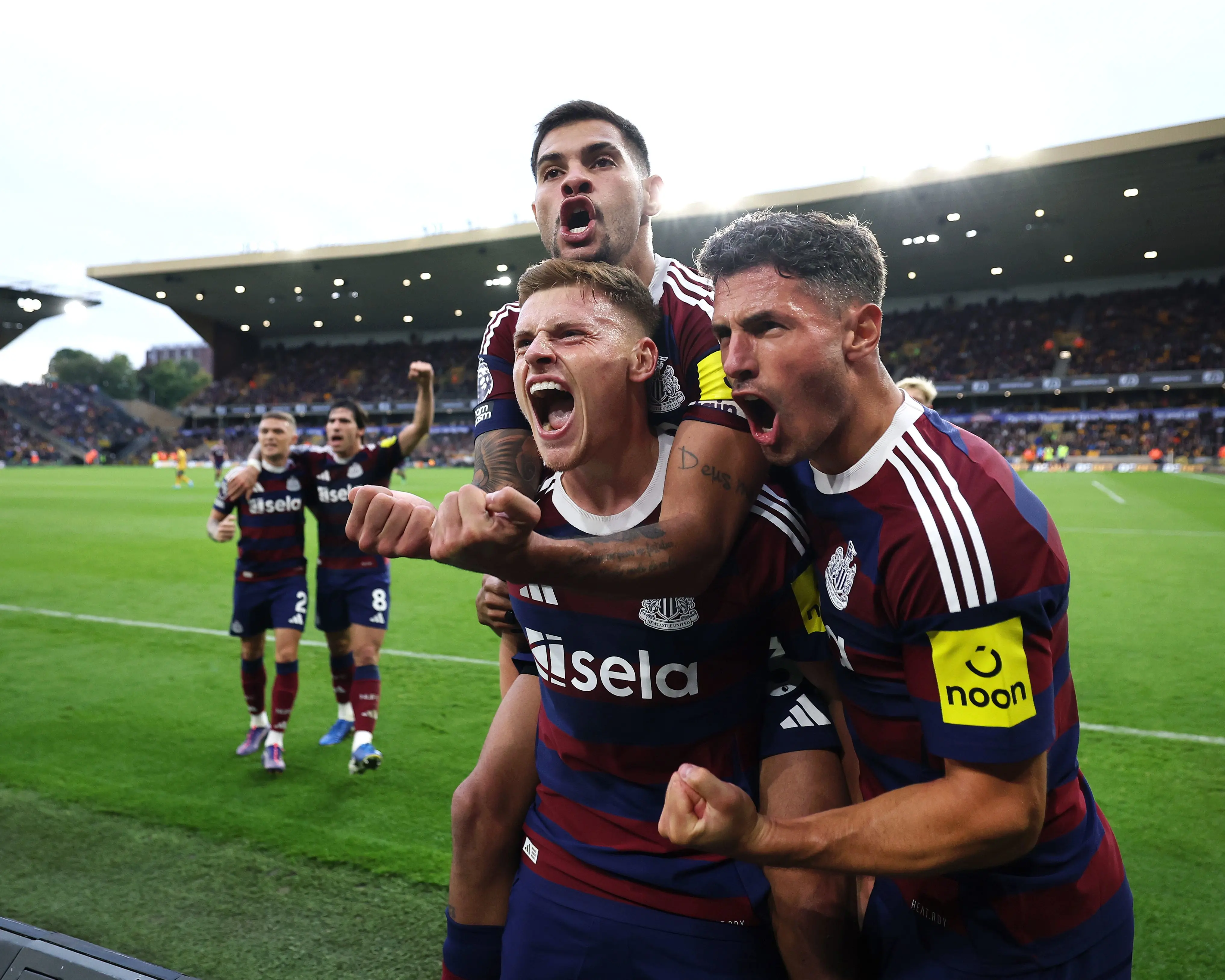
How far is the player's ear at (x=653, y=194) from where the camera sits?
2627 millimetres

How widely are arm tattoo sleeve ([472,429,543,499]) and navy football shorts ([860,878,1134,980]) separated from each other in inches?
53.9

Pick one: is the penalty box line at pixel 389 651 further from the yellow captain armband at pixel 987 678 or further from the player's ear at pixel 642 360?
the player's ear at pixel 642 360

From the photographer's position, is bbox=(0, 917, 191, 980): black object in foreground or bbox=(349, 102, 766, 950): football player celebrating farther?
bbox=(0, 917, 191, 980): black object in foreground

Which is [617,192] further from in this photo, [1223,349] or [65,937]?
[1223,349]

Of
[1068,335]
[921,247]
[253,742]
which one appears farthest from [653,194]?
[1068,335]

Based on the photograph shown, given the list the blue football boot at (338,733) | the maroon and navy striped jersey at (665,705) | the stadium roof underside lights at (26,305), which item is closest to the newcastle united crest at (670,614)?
the maroon and navy striped jersey at (665,705)

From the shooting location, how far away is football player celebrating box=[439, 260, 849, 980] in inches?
73.2

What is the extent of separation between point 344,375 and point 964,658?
65.1 m

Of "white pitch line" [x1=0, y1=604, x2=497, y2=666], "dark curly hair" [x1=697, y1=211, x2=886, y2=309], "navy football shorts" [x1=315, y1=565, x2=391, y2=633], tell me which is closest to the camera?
"dark curly hair" [x1=697, y1=211, x2=886, y2=309]

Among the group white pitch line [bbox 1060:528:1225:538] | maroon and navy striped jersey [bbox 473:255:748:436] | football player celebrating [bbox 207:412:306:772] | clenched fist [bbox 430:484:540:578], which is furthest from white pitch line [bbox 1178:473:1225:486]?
clenched fist [bbox 430:484:540:578]

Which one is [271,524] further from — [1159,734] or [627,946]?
[1159,734]

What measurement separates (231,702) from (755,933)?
6044 millimetres

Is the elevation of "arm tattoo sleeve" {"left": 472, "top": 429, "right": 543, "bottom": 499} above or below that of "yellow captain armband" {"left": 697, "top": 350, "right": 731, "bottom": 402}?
below

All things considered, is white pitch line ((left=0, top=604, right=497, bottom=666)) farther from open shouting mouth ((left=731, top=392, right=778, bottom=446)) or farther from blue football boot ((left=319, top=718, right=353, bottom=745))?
open shouting mouth ((left=731, top=392, right=778, bottom=446))
